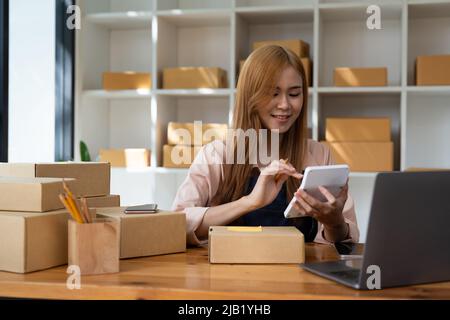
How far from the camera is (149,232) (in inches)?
53.5

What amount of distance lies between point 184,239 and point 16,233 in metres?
0.43

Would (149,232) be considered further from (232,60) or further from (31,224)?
(232,60)

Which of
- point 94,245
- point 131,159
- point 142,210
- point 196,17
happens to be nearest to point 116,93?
point 131,159

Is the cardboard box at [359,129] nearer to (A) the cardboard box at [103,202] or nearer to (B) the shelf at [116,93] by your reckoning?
(B) the shelf at [116,93]

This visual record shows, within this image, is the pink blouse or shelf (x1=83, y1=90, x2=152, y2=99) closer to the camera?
the pink blouse

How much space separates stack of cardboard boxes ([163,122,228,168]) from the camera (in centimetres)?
311

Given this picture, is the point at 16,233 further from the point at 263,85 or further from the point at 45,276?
Answer: the point at 263,85

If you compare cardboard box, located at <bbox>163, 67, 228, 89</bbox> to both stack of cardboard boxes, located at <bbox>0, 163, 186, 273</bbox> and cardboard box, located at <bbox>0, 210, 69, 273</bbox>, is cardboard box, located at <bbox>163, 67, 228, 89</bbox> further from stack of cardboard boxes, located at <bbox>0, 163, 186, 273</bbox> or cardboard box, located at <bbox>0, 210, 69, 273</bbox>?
cardboard box, located at <bbox>0, 210, 69, 273</bbox>

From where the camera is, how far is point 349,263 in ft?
4.10

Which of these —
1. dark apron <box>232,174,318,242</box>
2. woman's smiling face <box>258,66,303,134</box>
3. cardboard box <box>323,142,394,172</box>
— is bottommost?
dark apron <box>232,174,318,242</box>

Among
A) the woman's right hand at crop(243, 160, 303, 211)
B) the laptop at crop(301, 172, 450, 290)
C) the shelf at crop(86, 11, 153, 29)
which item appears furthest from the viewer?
the shelf at crop(86, 11, 153, 29)

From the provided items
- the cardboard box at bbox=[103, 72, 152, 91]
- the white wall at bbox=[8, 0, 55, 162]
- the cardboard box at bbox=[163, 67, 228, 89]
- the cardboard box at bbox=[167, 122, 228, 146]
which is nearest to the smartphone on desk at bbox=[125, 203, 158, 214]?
the white wall at bbox=[8, 0, 55, 162]

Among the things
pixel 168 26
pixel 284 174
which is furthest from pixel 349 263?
pixel 168 26

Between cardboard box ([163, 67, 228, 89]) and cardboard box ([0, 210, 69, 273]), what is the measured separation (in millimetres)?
1995
